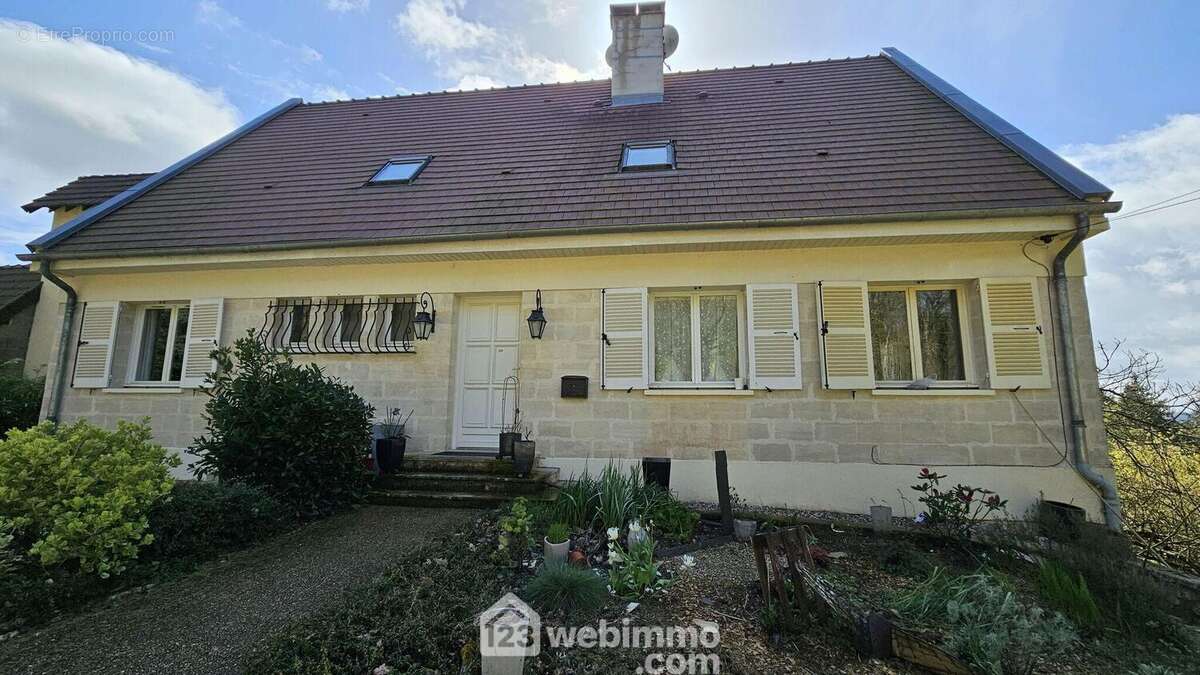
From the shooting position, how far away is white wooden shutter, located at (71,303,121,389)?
610 cm

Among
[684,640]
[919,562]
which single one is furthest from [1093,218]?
[684,640]

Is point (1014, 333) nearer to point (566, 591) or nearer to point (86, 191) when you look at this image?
Result: point (566, 591)

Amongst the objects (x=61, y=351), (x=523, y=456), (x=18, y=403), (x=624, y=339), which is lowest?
A: (x=523, y=456)

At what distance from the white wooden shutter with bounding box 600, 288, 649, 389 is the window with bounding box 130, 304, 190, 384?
586 cm

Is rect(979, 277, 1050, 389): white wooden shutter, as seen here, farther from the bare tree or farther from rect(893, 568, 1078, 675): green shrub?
rect(893, 568, 1078, 675): green shrub

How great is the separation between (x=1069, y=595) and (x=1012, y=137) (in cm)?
545

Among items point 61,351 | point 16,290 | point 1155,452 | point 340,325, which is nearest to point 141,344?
point 61,351

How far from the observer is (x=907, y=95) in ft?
22.9

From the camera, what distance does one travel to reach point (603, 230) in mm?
5156

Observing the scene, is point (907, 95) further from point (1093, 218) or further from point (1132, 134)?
point (1093, 218)

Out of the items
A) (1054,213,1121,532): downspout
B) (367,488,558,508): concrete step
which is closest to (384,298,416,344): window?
(367,488,558,508): concrete step

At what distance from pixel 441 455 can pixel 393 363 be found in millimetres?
1348

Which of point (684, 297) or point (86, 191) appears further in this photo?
point (86, 191)

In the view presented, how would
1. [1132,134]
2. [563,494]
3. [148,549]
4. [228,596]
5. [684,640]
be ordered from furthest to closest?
[1132,134], [563,494], [148,549], [228,596], [684,640]
